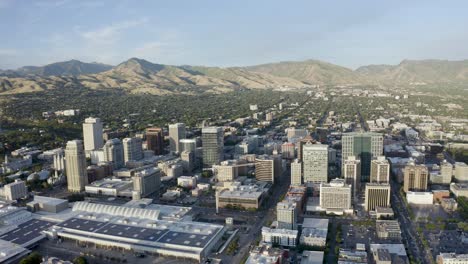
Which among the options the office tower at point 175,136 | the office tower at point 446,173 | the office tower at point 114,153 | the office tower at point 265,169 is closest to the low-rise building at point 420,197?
the office tower at point 446,173

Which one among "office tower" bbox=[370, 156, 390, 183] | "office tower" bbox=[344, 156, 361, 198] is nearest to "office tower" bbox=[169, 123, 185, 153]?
"office tower" bbox=[344, 156, 361, 198]

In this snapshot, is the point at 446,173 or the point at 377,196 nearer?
the point at 377,196

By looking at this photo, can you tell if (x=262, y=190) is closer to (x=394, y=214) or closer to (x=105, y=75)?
(x=394, y=214)

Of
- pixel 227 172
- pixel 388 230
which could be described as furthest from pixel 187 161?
pixel 388 230

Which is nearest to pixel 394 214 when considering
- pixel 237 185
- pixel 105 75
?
pixel 237 185

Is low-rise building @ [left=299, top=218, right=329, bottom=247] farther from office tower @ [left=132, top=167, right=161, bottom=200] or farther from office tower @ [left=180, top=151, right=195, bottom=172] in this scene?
office tower @ [left=180, top=151, right=195, bottom=172]

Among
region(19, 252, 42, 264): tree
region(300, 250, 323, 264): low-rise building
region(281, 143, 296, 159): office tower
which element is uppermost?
region(281, 143, 296, 159): office tower

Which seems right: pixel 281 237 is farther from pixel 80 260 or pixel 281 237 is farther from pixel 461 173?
pixel 461 173
